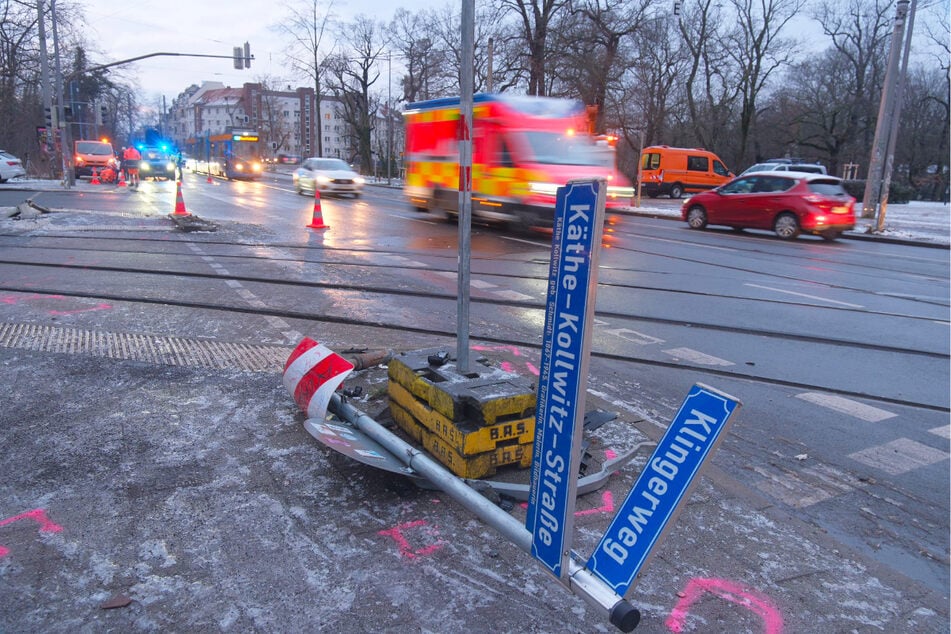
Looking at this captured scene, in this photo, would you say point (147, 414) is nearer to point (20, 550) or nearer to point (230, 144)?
point (20, 550)

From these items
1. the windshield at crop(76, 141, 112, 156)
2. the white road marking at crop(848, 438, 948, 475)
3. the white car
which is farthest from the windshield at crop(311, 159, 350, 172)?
the white road marking at crop(848, 438, 948, 475)

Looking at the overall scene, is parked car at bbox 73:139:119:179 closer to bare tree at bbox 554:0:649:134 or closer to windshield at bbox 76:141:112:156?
windshield at bbox 76:141:112:156

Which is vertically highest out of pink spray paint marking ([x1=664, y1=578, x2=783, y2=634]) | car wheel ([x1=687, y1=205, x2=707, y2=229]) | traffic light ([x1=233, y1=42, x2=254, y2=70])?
traffic light ([x1=233, y1=42, x2=254, y2=70])

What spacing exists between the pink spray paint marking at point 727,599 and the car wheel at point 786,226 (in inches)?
656

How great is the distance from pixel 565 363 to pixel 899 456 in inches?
131

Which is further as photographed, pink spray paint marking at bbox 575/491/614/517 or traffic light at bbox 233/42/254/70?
traffic light at bbox 233/42/254/70

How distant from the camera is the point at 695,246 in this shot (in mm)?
14766

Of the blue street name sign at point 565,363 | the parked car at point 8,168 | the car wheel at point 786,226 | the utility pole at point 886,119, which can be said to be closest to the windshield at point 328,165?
the parked car at point 8,168

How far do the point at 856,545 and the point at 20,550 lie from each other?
373 cm

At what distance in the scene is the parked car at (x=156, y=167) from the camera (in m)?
40.7

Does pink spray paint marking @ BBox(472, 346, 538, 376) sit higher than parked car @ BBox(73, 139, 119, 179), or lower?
lower

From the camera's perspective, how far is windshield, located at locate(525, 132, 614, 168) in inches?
563

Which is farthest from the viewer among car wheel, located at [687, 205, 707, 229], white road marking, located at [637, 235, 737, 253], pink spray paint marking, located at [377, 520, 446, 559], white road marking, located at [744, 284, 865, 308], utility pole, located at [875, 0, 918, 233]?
utility pole, located at [875, 0, 918, 233]

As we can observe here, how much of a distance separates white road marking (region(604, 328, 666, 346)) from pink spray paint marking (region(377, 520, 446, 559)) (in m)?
3.89
